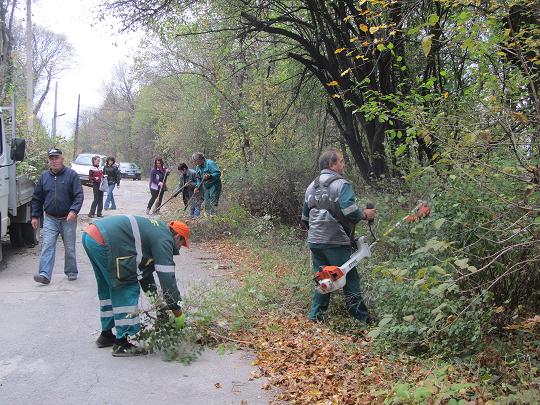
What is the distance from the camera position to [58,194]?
8094 mm

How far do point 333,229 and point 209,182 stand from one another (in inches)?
321

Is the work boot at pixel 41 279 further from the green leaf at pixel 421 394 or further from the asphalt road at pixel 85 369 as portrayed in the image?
the green leaf at pixel 421 394

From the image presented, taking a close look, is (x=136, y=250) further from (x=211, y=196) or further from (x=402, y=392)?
(x=211, y=196)

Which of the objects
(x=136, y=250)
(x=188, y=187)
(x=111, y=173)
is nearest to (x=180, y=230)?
(x=136, y=250)

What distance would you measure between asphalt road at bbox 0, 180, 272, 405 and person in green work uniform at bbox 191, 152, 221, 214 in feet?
22.0

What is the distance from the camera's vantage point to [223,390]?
4395 millimetres

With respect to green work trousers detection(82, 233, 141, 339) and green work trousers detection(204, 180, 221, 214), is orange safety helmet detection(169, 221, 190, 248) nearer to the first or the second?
green work trousers detection(82, 233, 141, 339)

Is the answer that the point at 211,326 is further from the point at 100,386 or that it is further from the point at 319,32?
the point at 319,32

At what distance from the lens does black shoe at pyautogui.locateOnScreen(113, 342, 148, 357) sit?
506cm

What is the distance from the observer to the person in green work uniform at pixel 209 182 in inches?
534

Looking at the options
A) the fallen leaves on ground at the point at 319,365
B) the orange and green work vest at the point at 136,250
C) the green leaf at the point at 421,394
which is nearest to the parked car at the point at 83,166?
the orange and green work vest at the point at 136,250

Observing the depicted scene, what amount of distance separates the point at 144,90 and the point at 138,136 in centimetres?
1339

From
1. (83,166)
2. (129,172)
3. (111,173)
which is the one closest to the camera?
(111,173)

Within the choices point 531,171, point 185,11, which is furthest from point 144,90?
point 531,171
